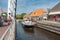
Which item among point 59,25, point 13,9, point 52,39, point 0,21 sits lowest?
point 52,39

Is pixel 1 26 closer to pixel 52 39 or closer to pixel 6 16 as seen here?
pixel 6 16

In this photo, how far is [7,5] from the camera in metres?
1.66

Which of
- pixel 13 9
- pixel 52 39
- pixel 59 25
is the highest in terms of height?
pixel 13 9

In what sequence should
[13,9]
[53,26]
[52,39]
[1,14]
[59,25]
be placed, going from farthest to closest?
[53,26], [59,25], [52,39], [13,9], [1,14]

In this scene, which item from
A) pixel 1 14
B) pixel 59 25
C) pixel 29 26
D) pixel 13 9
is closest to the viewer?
pixel 1 14

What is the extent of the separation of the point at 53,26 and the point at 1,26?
6753 mm

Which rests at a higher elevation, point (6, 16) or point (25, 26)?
point (6, 16)

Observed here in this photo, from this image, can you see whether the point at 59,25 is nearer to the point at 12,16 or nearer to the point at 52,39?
the point at 52,39

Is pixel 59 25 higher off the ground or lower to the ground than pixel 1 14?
lower

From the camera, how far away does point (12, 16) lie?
1735 mm

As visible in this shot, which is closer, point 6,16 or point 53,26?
point 6,16

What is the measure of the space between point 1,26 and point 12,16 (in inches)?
8.1

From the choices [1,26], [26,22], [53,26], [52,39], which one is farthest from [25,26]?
[1,26]

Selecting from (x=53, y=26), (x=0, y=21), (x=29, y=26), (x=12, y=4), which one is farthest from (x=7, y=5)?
(x=29, y=26)
